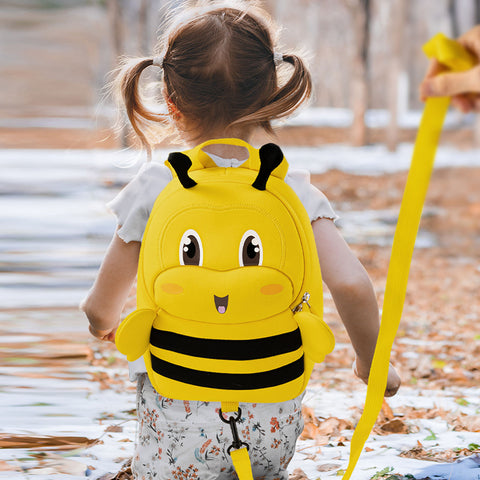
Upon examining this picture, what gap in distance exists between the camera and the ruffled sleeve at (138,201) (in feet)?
6.02

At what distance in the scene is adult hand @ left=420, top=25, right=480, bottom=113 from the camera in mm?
1348

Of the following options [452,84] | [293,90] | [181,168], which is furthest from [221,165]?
[452,84]

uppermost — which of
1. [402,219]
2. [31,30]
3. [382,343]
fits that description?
[31,30]

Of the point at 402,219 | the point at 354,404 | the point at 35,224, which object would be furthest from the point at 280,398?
the point at 35,224

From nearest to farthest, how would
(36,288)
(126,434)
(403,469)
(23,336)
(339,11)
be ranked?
(403,469) → (126,434) → (23,336) → (36,288) → (339,11)

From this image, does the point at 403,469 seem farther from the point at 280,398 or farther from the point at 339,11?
the point at 339,11

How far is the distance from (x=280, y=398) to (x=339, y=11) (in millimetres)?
24064

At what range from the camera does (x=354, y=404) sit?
3236 millimetres

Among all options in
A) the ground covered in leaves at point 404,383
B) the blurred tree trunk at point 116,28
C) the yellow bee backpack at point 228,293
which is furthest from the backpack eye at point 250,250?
the blurred tree trunk at point 116,28

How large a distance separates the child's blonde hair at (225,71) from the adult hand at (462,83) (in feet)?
1.84

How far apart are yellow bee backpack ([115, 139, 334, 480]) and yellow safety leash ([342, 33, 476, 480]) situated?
191 mm

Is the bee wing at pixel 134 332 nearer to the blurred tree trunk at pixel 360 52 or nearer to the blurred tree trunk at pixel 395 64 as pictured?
the blurred tree trunk at pixel 395 64

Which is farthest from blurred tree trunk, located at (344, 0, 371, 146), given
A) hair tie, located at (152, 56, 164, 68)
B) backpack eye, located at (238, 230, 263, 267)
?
backpack eye, located at (238, 230, 263, 267)

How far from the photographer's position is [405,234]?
1649mm
